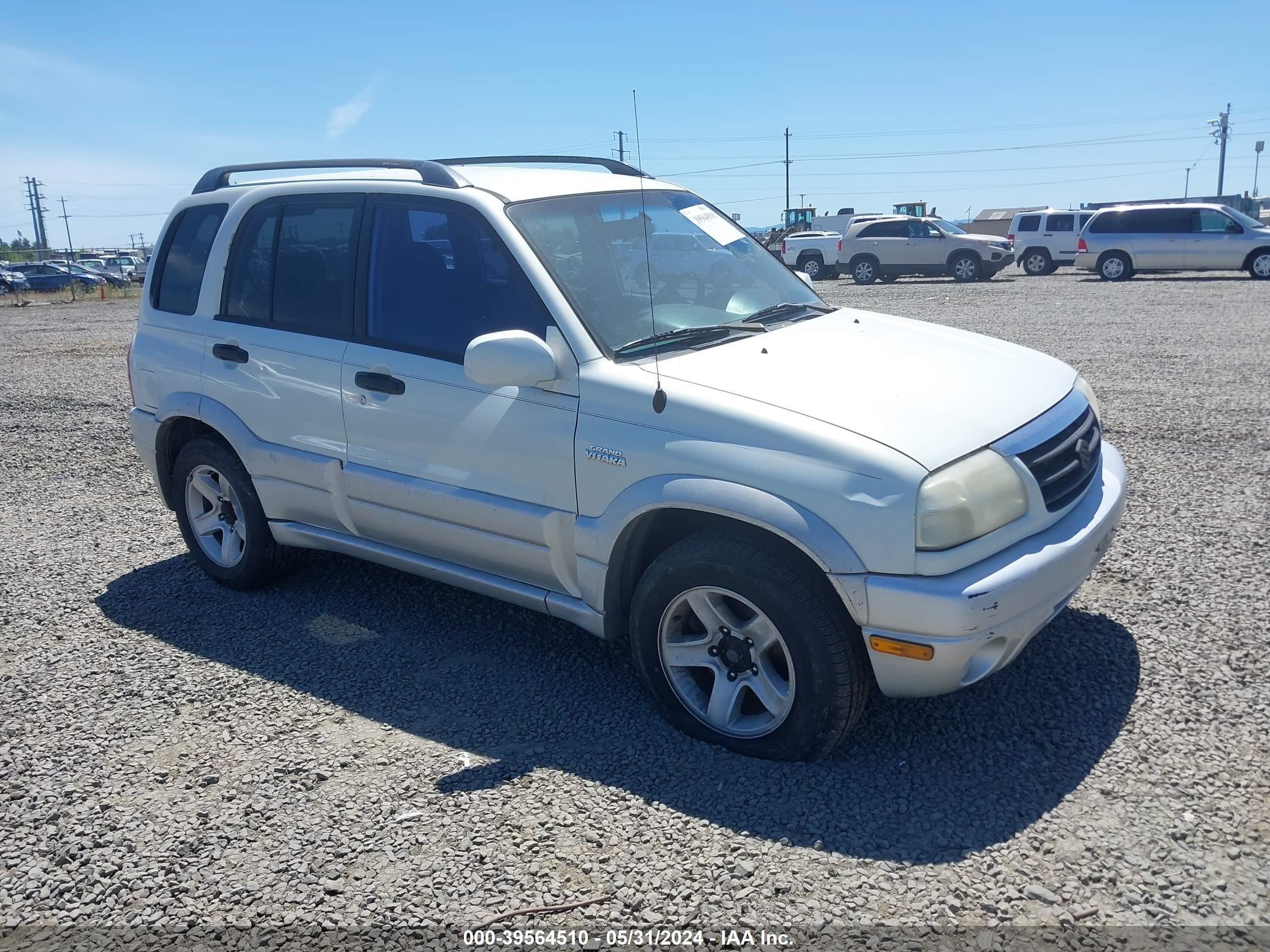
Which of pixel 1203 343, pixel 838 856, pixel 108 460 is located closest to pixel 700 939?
pixel 838 856

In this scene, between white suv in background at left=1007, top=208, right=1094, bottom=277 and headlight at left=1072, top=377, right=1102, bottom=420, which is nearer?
headlight at left=1072, top=377, right=1102, bottom=420

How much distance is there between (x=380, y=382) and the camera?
4.15 m

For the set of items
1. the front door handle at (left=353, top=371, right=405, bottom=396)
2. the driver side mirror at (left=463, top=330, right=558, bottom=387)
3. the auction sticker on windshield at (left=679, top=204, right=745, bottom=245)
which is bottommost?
the front door handle at (left=353, top=371, right=405, bottom=396)

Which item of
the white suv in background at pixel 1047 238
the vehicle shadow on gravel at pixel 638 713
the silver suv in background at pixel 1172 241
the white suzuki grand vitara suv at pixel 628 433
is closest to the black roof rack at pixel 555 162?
the white suzuki grand vitara suv at pixel 628 433

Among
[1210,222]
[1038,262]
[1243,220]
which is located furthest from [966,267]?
[1243,220]

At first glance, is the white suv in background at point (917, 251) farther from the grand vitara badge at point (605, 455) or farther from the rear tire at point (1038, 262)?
the grand vitara badge at point (605, 455)

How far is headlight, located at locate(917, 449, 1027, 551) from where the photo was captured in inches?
118

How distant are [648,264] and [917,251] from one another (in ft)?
82.1

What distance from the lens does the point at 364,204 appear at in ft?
14.4

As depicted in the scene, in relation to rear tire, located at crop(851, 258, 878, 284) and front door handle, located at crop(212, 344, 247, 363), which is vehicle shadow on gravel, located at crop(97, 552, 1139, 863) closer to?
front door handle, located at crop(212, 344, 247, 363)

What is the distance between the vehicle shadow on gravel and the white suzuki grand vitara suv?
0.21 m

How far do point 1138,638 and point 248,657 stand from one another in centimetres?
380

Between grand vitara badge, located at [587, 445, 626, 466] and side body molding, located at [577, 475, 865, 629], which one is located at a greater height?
grand vitara badge, located at [587, 445, 626, 466]

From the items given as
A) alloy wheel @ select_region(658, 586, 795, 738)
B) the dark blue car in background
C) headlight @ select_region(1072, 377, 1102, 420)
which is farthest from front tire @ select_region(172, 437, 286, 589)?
the dark blue car in background
